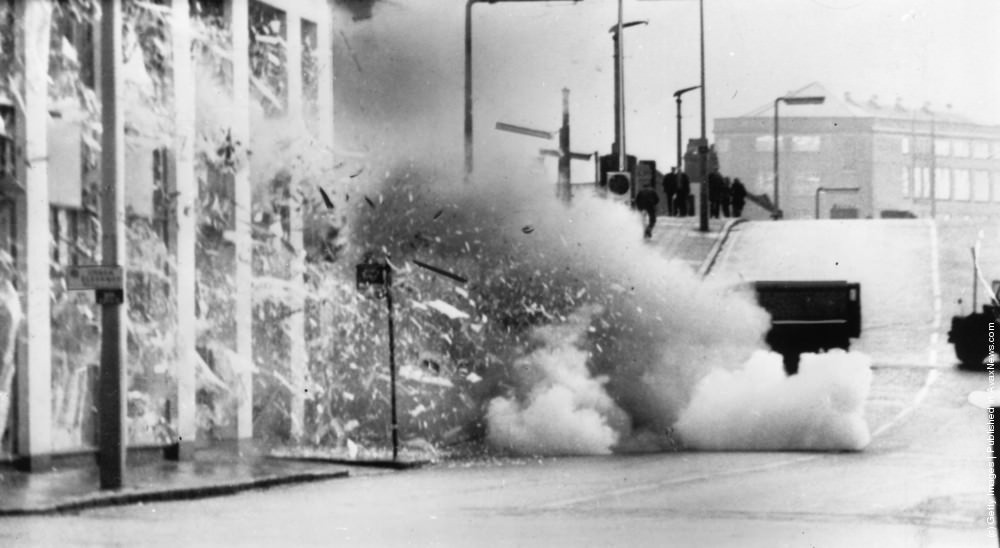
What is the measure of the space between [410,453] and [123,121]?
3786mm

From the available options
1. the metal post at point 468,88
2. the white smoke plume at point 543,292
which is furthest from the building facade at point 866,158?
the metal post at point 468,88

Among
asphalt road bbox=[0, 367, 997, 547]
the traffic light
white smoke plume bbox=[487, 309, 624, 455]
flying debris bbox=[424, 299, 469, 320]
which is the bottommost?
asphalt road bbox=[0, 367, 997, 547]

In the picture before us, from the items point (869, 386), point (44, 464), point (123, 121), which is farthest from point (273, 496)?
point (869, 386)

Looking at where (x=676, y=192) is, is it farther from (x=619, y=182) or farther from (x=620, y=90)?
(x=620, y=90)

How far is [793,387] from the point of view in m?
14.4

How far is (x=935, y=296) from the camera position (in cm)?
1429

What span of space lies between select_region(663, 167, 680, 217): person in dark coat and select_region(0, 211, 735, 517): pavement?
0.42 ft

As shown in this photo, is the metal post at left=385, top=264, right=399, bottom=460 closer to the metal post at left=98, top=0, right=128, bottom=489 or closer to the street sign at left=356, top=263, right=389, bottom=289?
the street sign at left=356, top=263, right=389, bottom=289

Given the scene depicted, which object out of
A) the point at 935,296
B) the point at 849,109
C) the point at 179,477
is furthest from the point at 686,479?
the point at 179,477

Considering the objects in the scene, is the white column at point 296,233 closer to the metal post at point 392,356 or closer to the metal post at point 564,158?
the metal post at point 392,356

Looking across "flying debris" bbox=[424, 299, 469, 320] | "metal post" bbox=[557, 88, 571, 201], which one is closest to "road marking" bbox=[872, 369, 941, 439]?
"metal post" bbox=[557, 88, 571, 201]

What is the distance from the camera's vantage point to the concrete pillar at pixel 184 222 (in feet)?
49.2

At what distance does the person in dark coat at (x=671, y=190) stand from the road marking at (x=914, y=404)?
2478 mm

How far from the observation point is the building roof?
13984 mm
